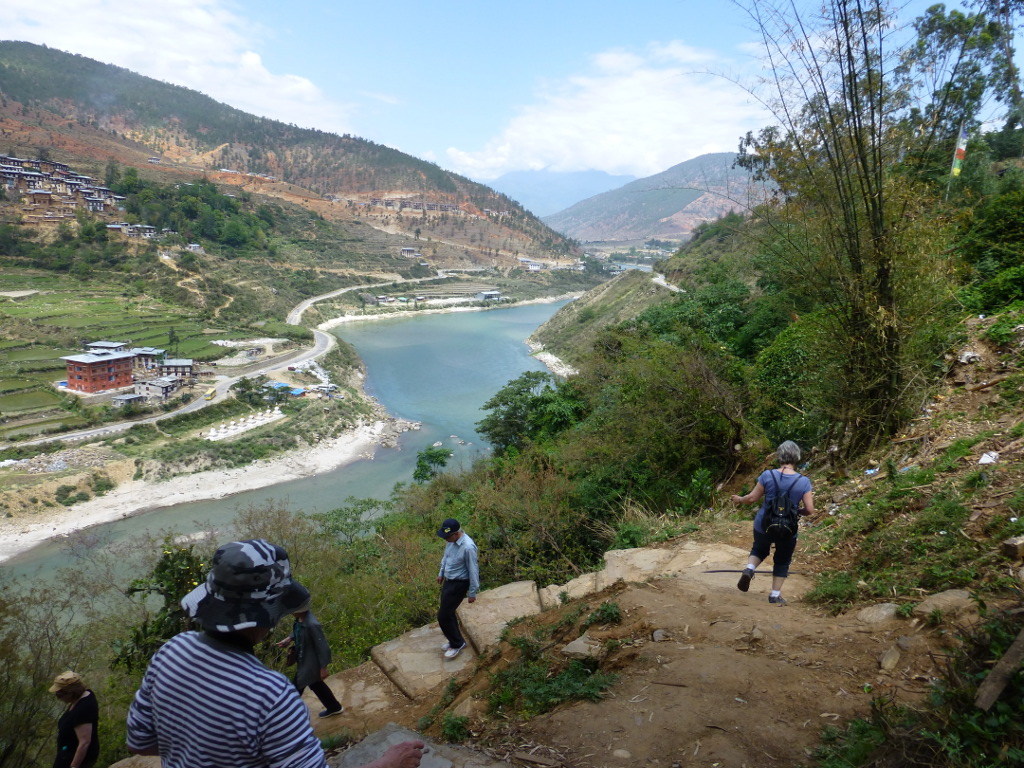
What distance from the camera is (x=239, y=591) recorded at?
1.30m

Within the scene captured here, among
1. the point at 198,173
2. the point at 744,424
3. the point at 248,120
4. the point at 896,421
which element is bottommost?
the point at 744,424

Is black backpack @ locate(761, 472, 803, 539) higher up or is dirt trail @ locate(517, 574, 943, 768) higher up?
black backpack @ locate(761, 472, 803, 539)

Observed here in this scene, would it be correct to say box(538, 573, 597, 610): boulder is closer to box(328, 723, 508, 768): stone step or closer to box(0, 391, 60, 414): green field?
box(328, 723, 508, 768): stone step

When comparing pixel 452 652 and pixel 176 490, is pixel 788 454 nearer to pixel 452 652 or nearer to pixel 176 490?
pixel 452 652

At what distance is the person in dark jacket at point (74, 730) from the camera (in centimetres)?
302

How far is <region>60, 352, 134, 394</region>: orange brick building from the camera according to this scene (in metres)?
25.8

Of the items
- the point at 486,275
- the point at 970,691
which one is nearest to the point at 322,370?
the point at 970,691

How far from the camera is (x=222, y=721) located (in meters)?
1.25

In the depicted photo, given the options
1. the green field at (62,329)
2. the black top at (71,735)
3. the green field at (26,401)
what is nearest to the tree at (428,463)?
the black top at (71,735)

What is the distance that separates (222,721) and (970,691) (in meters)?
2.17

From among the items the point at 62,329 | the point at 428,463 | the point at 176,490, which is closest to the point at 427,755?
the point at 428,463

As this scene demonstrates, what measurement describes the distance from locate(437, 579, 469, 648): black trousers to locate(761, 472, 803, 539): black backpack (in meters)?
2.06

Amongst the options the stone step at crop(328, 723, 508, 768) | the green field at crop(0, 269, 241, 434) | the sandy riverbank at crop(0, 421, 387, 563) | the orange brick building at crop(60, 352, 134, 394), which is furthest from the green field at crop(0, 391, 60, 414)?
the stone step at crop(328, 723, 508, 768)

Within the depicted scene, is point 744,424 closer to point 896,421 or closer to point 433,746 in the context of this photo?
point 896,421
